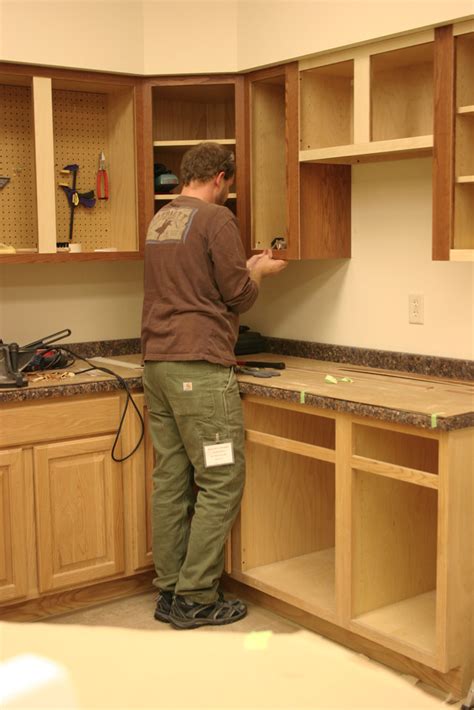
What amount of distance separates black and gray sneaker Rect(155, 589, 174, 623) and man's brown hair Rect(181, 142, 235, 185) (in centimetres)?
→ 154

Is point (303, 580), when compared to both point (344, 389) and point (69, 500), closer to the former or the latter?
point (344, 389)

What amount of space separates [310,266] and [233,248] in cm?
83

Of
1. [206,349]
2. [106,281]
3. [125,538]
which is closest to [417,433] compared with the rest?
[206,349]

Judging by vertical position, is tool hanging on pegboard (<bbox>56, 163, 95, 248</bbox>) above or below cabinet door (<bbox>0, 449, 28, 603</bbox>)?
above

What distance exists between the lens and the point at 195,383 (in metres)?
2.98

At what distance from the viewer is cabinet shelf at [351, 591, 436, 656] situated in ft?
8.65

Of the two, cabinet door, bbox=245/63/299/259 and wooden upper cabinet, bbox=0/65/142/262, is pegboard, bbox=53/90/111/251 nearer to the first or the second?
wooden upper cabinet, bbox=0/65/142/262

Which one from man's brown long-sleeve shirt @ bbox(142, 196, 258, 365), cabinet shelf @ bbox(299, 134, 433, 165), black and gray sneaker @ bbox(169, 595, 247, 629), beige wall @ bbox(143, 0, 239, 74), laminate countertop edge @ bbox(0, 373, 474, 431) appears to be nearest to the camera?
laminate countertop edge @ bbox(0, 373, 474, 431)

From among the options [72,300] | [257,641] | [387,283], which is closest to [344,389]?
[387,283]

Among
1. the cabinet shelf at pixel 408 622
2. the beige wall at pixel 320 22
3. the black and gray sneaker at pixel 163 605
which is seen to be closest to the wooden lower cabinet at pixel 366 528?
the cabinet shelf at pixel 408 622

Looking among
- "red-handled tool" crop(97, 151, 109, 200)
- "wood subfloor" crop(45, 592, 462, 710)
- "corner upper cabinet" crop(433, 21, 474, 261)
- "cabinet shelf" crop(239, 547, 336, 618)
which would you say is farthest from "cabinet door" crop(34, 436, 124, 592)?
"corner upper cabinet" crop(433, 21, 474, 261)

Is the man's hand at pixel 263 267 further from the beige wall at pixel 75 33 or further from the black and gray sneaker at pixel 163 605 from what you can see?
the black and gray sneaker at pixel 163 605

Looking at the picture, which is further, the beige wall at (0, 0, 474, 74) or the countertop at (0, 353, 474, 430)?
the beige wall at (0, 0, 474, 74)

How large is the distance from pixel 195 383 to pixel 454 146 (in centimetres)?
116
